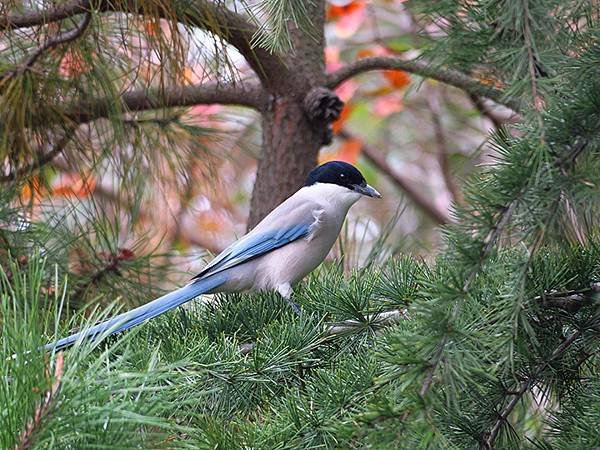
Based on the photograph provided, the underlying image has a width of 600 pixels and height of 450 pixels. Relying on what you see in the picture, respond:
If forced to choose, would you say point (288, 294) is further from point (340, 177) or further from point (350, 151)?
point (350, 151)

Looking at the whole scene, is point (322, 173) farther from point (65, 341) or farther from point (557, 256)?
point (65, 341)

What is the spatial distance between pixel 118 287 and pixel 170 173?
0.52 m

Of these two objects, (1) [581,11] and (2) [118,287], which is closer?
(1) [581,11]

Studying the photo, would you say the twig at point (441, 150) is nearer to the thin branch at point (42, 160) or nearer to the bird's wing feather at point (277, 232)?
Result: the bird's wing feather at point (277, 232)

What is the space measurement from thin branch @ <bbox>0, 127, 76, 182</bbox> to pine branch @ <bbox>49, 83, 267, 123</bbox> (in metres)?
0.04

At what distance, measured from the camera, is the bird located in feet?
6.74

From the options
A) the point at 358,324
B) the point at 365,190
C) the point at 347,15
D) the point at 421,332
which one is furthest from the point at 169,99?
the point at 347,15

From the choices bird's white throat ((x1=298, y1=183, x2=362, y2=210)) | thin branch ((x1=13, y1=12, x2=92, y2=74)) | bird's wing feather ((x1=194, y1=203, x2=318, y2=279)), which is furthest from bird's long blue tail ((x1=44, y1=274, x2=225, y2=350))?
thin branch ((x1=13, y1=12, x2=92, y2=74))

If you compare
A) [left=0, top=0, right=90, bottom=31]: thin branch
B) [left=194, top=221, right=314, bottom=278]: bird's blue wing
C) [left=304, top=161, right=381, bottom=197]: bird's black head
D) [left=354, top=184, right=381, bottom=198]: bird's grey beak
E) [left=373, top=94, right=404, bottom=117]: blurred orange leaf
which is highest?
[left=0, top=0, right=90, bottom=31]: thin branch

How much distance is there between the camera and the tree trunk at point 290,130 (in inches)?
93.0

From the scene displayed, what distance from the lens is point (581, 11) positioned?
4.11ft

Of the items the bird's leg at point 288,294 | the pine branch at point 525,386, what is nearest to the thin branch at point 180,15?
the bird's leg at point 288,294

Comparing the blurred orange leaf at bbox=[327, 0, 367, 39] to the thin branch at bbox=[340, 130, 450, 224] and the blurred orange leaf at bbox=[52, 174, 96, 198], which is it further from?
the blurred orange leaf at bbox=[52, 174, 96, 198]

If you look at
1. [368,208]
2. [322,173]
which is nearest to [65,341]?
[322,173]
